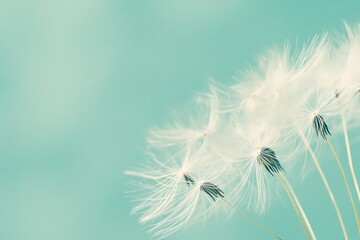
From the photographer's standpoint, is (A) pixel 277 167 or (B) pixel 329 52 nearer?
(A) pixel 277 167

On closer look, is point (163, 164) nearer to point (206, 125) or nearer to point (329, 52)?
point (206, 125)

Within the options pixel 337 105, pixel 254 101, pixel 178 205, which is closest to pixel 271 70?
pixel 254 101

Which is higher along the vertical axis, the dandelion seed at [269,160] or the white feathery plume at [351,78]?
the white feathery plume at [351,78]

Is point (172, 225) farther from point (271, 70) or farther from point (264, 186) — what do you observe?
point (271, 70)

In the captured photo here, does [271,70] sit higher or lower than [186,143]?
higher

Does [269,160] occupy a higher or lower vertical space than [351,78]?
lower

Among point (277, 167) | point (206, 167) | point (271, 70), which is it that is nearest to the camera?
point (277, 167)

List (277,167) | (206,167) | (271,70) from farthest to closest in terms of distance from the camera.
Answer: (271,70) < (206,167) < (277,167)

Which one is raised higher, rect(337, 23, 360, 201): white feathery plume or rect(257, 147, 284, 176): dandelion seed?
rect(337, 23, 360, 201): white feathery plume

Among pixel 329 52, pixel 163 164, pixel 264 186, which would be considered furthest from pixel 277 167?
pixel 329 52

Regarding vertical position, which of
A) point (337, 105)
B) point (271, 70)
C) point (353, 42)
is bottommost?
point (337, 105)
